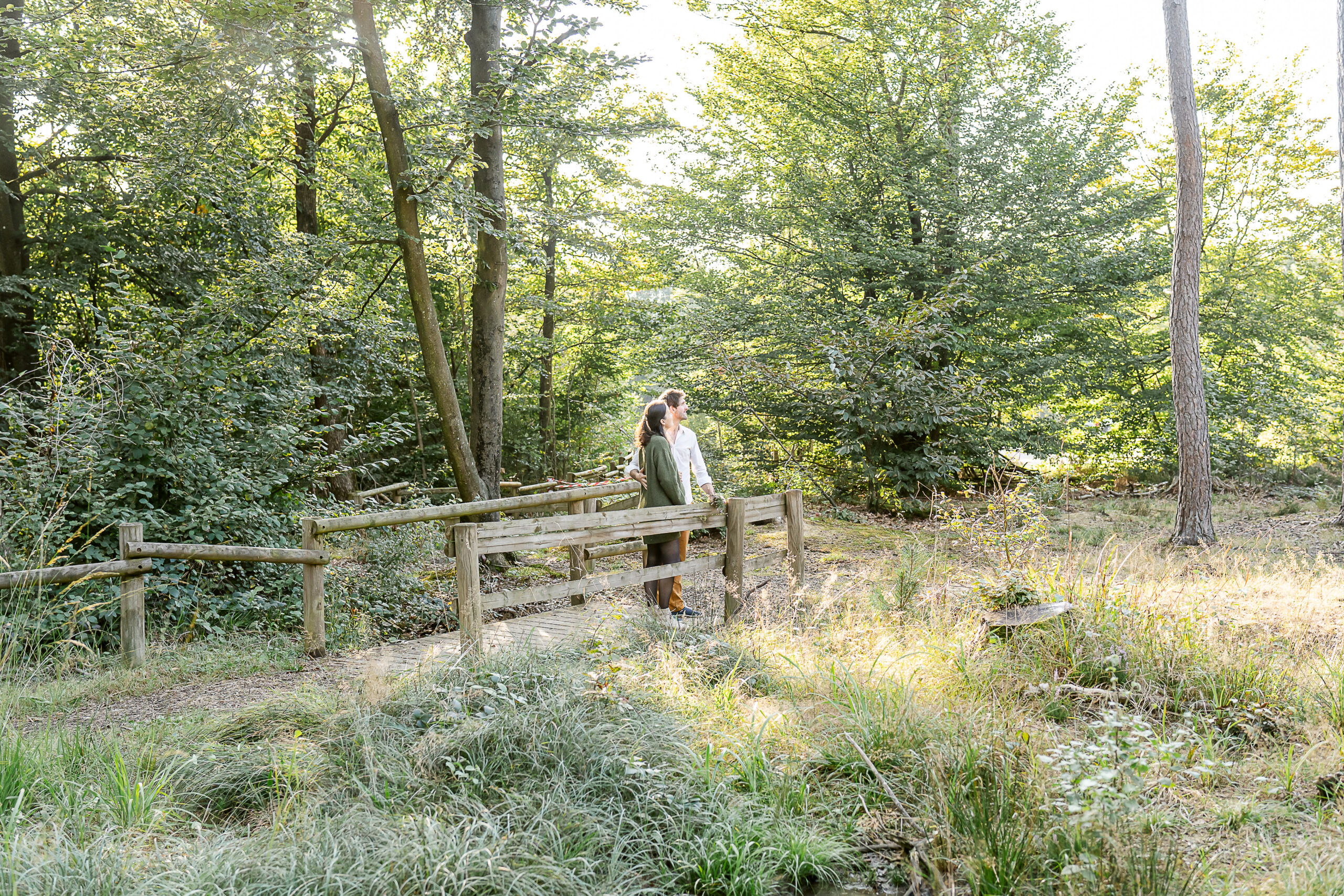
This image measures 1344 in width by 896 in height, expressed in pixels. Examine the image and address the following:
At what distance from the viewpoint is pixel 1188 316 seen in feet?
34.2

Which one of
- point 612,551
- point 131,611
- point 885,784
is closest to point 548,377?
point 612,551

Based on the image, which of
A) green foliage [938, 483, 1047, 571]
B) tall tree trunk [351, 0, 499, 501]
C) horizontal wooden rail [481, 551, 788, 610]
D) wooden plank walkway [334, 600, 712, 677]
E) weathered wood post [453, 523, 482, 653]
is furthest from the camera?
tall tree trunk [351, 0, 499, 501]

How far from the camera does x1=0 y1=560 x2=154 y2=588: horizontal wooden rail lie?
4566 millimetres

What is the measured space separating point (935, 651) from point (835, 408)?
9.24 metres

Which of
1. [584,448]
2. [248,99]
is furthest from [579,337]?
[248,99]

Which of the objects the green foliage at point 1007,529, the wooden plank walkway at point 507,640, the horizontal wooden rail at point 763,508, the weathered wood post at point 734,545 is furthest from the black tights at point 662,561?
the green foliage at point 1007,529

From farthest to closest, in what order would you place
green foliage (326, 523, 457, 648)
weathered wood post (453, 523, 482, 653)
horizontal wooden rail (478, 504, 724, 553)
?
green foliage (326, 523, 457, 648) → horizontal wooden rail (478, 504, 724, 553) → weathered wood post (453, 523, 482, 653)

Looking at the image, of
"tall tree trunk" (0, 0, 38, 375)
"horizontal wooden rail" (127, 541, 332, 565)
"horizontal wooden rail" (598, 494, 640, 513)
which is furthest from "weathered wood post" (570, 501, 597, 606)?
"tall tree trunk" (0, 0, 38, 375)

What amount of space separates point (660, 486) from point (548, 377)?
47.8ft

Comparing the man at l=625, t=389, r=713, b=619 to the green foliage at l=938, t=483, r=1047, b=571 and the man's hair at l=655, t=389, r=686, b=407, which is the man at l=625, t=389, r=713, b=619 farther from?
the green foliage at l=938, t=483, r=1047, b=571

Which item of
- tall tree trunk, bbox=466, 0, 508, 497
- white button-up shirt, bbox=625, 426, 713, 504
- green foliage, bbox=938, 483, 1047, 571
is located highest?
tall tree trunk, bbox=466, 0, 508, 497

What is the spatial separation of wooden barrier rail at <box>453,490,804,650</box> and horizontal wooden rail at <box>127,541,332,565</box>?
1.12 m

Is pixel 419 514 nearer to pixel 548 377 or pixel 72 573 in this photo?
pixel 72 573

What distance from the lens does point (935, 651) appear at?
4.96 m
